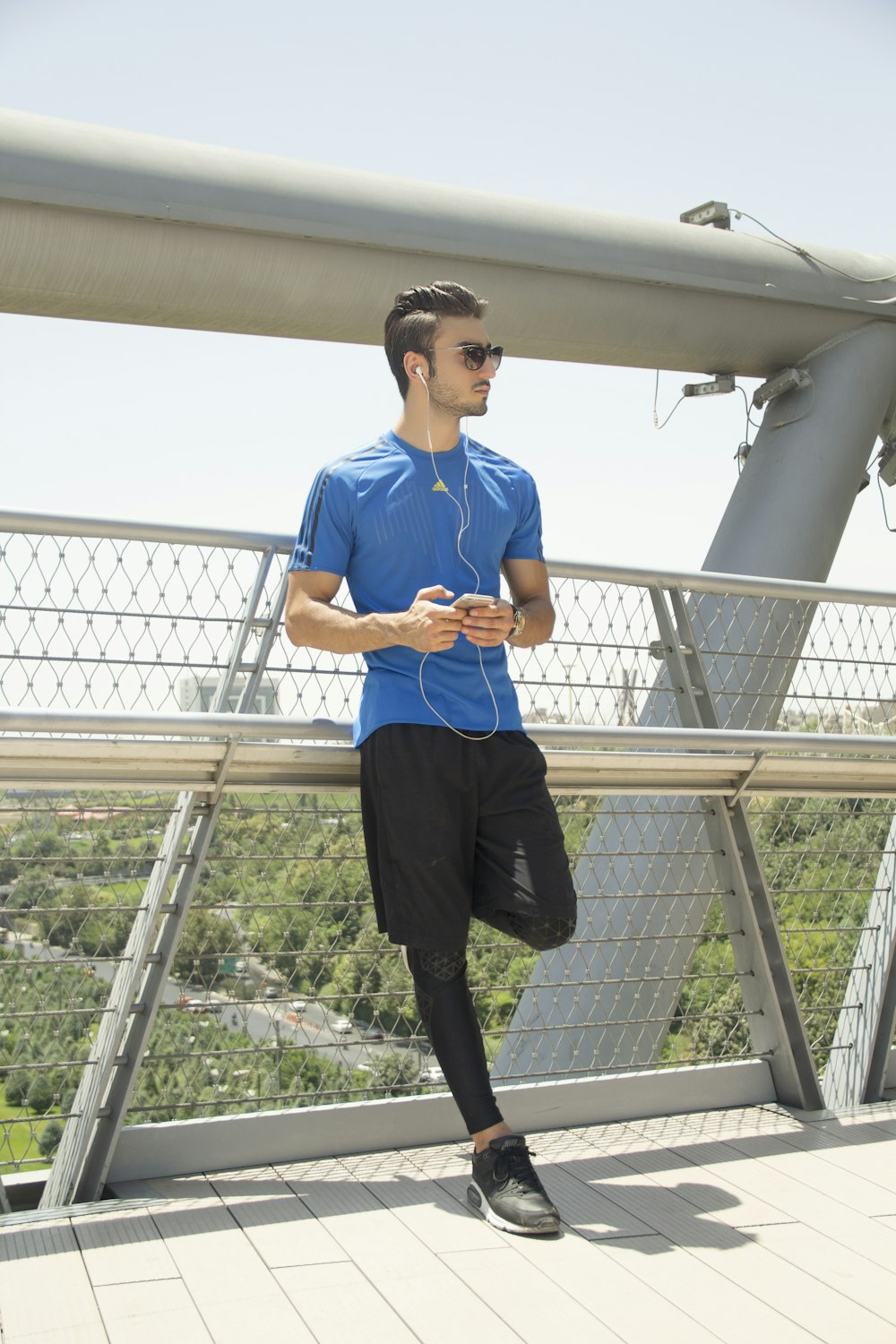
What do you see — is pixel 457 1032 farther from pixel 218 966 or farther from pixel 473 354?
pixel 473 354

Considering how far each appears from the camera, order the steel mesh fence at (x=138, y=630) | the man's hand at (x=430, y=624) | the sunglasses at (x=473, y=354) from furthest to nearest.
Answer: the steel mesh fence at (x=138, y=630) → the sunglasses at (x=473, y=354) → the man's hand at (x=430, y=624)

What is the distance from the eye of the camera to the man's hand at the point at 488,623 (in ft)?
8.04

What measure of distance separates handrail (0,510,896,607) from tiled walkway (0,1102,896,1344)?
1.42 metres

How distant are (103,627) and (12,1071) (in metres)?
1.02

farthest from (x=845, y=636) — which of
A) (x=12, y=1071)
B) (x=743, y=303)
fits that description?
(x=743, y=303)

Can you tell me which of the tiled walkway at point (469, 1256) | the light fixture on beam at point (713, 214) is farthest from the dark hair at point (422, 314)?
the light fixture on beam at point (713, 214)

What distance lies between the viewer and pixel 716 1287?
2.24 m

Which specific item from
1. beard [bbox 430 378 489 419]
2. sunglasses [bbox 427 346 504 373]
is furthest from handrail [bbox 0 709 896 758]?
sunglasses [bbox 427 346 504 373]

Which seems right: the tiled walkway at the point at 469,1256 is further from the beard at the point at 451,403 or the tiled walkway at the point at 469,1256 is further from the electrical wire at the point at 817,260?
the electrical wire at the point at 817,260

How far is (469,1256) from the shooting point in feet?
7.74

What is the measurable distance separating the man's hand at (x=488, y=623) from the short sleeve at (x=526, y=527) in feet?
1.26

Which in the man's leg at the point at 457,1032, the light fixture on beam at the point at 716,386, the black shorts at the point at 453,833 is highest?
the light fixture on beam at the point at 716,386

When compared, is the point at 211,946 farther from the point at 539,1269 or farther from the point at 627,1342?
the point at 627,1342

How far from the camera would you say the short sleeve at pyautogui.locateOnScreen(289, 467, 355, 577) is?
262 centimetres
